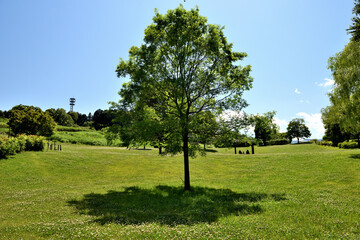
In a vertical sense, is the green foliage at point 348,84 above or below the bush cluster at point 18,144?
above

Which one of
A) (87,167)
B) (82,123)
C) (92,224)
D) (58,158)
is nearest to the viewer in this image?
(92,224)

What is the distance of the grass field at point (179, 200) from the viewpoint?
8.84 m

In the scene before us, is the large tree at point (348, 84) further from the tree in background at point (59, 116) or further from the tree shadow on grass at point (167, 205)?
the tree in background at point (59, 116)

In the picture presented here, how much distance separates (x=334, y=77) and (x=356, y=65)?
3278 millimetres

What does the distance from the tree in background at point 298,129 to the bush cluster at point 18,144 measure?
105 meters

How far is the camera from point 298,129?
10106cm

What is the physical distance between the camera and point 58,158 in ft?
98.8

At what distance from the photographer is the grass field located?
8844 mm

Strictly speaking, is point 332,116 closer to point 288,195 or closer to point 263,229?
point 288,195

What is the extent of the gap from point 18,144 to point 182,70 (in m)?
28.3

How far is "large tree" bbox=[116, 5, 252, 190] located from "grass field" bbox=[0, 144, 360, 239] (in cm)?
556

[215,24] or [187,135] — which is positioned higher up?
[215,24]

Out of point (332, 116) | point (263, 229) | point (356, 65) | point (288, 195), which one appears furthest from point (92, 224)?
point (332, 116)

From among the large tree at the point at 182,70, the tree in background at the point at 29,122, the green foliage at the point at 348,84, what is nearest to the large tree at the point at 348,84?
the green foliage at the point at 348,84
